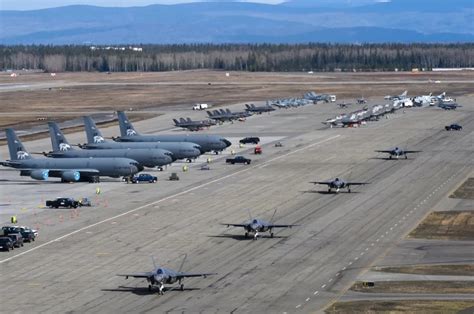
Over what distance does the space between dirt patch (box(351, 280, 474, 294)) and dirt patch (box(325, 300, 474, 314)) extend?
121 inches

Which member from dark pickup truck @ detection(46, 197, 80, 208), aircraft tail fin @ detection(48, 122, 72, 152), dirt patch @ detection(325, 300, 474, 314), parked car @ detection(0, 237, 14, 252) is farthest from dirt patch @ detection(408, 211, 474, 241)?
aircraft tail fin @ detection(48, 122, 72, 152)

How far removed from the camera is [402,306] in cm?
6956

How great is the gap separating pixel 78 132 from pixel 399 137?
5015 centimetres

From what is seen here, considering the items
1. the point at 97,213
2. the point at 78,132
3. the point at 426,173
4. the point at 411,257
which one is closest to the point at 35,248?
the point at 97,213

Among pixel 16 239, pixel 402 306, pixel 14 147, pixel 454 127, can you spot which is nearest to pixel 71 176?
pixel 14 147

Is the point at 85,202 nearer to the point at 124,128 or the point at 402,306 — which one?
the point at 124,128

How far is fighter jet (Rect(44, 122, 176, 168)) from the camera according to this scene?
139 metres

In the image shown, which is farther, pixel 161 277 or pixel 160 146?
pixel 160 146

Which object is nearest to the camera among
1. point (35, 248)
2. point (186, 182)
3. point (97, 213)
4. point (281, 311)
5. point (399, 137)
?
point (281, 311)

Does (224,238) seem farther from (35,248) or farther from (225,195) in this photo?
(225,195)

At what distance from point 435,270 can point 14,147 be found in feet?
213

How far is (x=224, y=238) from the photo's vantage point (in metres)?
94.8

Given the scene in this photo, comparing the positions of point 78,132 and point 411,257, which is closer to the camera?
point 411,257

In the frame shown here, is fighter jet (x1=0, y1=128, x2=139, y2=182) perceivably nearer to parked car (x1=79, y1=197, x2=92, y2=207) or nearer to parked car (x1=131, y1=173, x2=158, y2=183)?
parked car (x1=131, y1=173, x2=158, y2=183)
